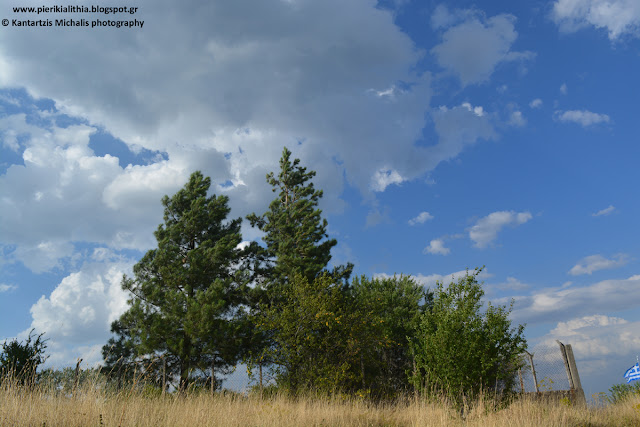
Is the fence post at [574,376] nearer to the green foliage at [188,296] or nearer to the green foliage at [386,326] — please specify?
the green foliage at [386,326]

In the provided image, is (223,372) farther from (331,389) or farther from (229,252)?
(331,389)

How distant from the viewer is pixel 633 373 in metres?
14.6

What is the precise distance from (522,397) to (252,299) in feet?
41.2

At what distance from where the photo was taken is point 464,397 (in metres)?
10.8

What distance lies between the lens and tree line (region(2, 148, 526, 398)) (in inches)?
456

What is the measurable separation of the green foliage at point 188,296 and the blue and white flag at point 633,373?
1465 cm

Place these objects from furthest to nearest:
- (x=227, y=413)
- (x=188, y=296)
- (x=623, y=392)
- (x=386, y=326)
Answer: (x=386, y=326), (x=188, y=296), (x=623, y=392), (x=227, y=413)

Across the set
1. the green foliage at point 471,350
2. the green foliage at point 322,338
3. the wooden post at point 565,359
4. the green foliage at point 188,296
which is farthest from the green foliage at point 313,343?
the wooden post at point 565,359

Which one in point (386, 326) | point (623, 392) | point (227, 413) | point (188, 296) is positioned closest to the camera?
point (227, 413)

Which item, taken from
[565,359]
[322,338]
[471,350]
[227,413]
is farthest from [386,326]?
[227,413]

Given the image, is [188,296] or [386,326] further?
[386,326]

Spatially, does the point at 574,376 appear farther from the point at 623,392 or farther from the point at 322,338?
the point at 322,338

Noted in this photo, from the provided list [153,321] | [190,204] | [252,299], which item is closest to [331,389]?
[252,299]

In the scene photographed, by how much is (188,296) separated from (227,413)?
37.6 ft
